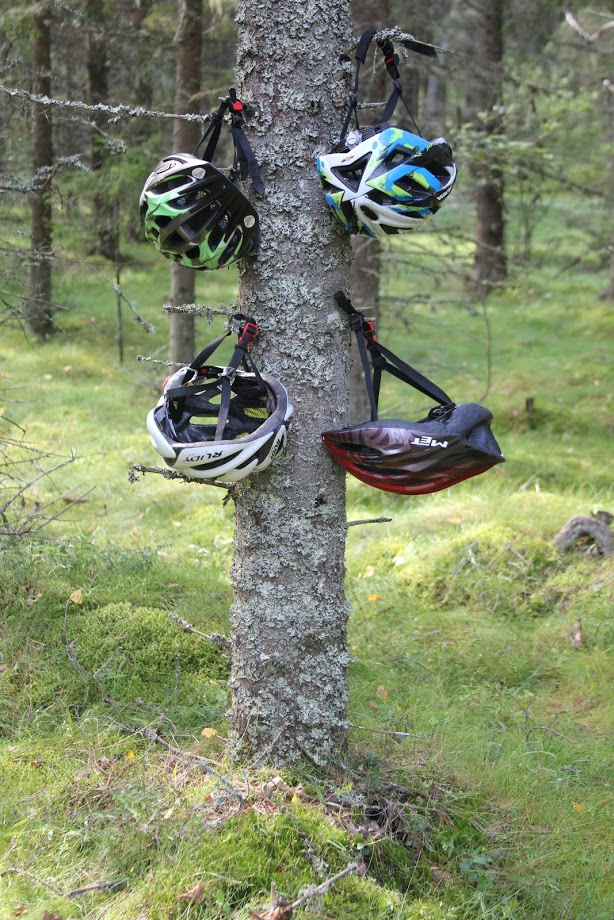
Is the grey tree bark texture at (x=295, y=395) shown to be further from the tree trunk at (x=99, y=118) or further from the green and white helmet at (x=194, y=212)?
the tree trunk at (x=99, y=118)

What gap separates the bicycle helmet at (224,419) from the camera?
2.87 metres

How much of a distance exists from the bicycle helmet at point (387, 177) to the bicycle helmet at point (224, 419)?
60 centimetres

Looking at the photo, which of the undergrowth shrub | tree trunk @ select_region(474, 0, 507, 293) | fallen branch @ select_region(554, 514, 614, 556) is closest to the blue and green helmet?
the undergrowth shrub

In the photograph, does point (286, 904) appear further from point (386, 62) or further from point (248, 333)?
point (386, 62)

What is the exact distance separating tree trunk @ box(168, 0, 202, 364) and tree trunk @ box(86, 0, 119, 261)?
1094 mm

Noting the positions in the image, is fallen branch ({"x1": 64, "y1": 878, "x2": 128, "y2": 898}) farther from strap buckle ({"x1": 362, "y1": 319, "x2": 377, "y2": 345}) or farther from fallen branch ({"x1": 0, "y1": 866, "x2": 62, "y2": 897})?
strap buckle ({"x1": 362, "y1": 319, "x2": 377, "y2": 345})

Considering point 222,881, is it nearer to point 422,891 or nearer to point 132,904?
point 132,904

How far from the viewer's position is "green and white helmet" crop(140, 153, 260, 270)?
2.90m

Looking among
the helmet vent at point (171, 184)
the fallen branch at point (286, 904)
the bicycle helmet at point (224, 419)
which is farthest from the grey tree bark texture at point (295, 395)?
the fallen branch at point (286, 904)

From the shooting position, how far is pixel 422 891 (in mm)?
3127

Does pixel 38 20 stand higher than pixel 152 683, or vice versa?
pixel 38 20

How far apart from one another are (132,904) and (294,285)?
2.29 meters

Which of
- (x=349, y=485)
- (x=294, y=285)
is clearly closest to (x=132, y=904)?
(x=294, y=285)

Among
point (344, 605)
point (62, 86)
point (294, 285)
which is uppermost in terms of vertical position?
point (62, 86)
